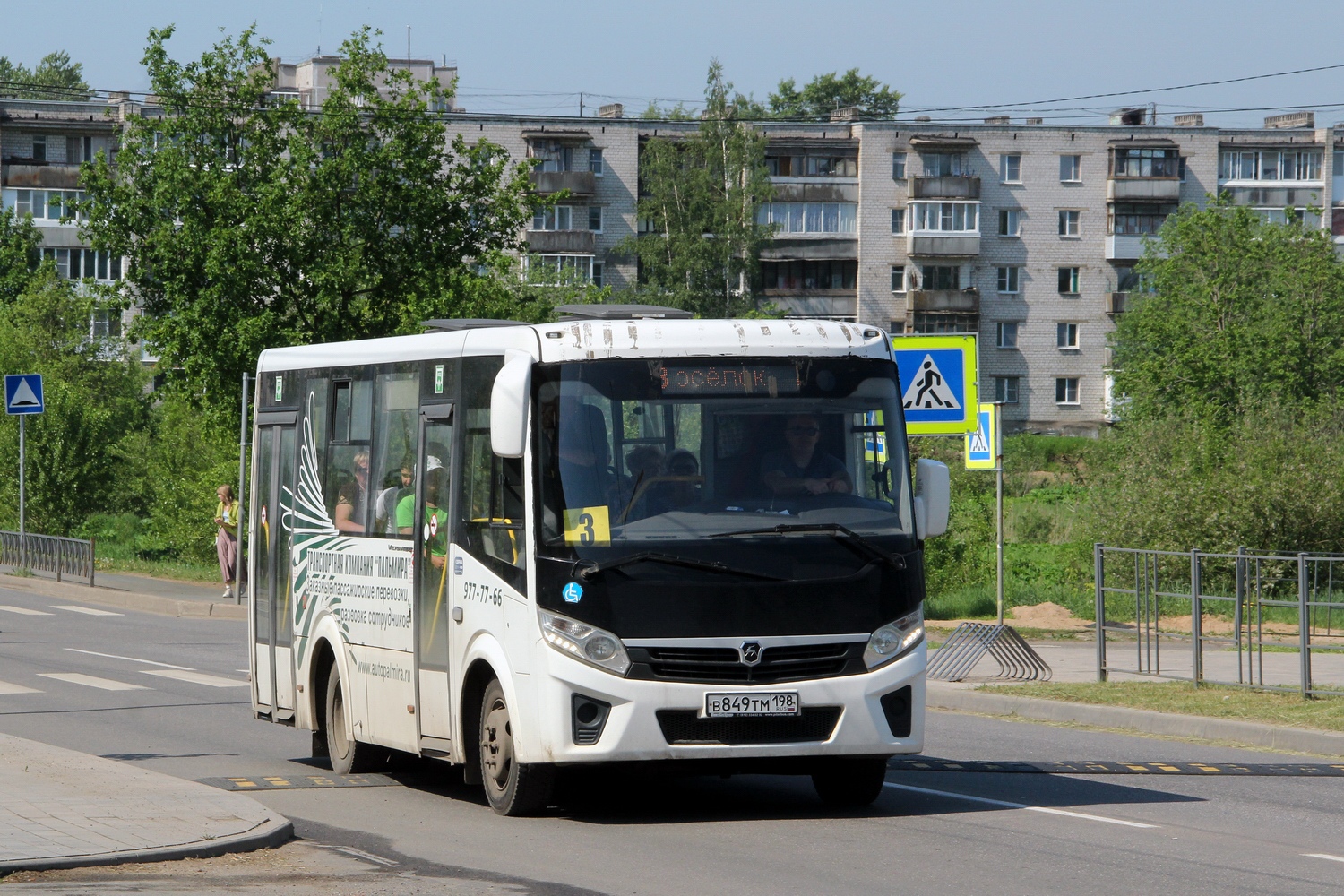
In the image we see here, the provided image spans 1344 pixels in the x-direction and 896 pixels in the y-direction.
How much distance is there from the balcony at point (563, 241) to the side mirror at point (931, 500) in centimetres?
7744

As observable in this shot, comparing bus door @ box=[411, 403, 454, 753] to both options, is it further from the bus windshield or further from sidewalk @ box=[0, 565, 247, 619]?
sidewalk @ box=[0, 565, 247, 619]

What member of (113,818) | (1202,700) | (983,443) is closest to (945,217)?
(983,443)

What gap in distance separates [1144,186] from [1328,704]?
266 ft

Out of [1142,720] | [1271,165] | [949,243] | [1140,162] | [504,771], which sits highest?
[1271,165]

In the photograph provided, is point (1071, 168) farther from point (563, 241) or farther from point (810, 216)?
point (563, 241)

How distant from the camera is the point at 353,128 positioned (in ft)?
116

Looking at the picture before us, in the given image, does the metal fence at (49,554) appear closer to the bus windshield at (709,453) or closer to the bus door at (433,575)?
the bus door at (433,575)

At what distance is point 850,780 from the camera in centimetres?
984

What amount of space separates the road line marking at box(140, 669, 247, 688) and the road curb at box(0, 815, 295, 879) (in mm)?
9658

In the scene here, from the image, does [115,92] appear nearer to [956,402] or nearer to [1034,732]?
[956,402]

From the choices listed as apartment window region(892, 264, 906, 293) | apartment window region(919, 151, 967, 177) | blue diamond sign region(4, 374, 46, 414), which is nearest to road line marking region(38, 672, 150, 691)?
blue diamond sign region(4, 374, 46, 414)

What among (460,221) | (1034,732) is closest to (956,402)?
(1034,732)

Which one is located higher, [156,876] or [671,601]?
[671,601]

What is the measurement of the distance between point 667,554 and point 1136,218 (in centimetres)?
8798
